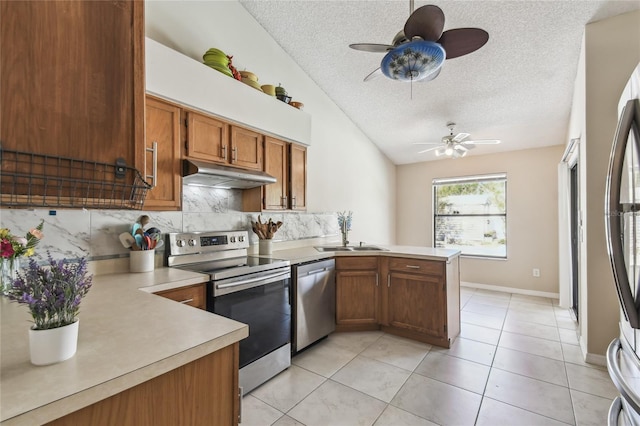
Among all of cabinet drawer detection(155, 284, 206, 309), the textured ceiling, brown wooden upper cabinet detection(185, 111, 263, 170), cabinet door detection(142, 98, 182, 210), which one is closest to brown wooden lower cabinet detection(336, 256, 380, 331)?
brown wooden upper cabinet detection(185, 111, 263, 170)

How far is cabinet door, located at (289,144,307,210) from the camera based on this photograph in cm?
303

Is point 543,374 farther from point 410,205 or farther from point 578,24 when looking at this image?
point 410,205

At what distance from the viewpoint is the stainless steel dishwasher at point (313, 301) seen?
2.51 metres

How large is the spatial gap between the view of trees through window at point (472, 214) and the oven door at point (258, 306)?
406cm

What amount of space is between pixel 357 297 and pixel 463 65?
8.93ft

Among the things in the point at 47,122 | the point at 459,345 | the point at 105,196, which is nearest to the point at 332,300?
the point at 459,345

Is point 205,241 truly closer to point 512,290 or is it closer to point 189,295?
point 189,295

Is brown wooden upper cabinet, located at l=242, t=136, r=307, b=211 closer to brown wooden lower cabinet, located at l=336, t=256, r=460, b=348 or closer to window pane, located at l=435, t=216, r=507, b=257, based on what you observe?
brown wooden lower cabinet, located at l=336, t=256, r=460, b=348

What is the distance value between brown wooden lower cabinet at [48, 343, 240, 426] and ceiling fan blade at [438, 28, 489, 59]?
2.05 meters

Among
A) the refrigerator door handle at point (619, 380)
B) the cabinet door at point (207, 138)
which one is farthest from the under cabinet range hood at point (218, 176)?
the refrigerator door handle at point (619, 380)

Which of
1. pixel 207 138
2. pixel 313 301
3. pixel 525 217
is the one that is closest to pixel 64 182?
pixel 207 138

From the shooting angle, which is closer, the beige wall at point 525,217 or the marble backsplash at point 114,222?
the marble backsplash at point 114,222

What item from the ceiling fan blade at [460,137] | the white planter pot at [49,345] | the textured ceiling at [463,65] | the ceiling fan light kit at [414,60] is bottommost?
the white planter pot at [49,345]

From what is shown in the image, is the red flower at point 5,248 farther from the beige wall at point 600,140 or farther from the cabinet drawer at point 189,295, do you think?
the beige wall at point 600,140
